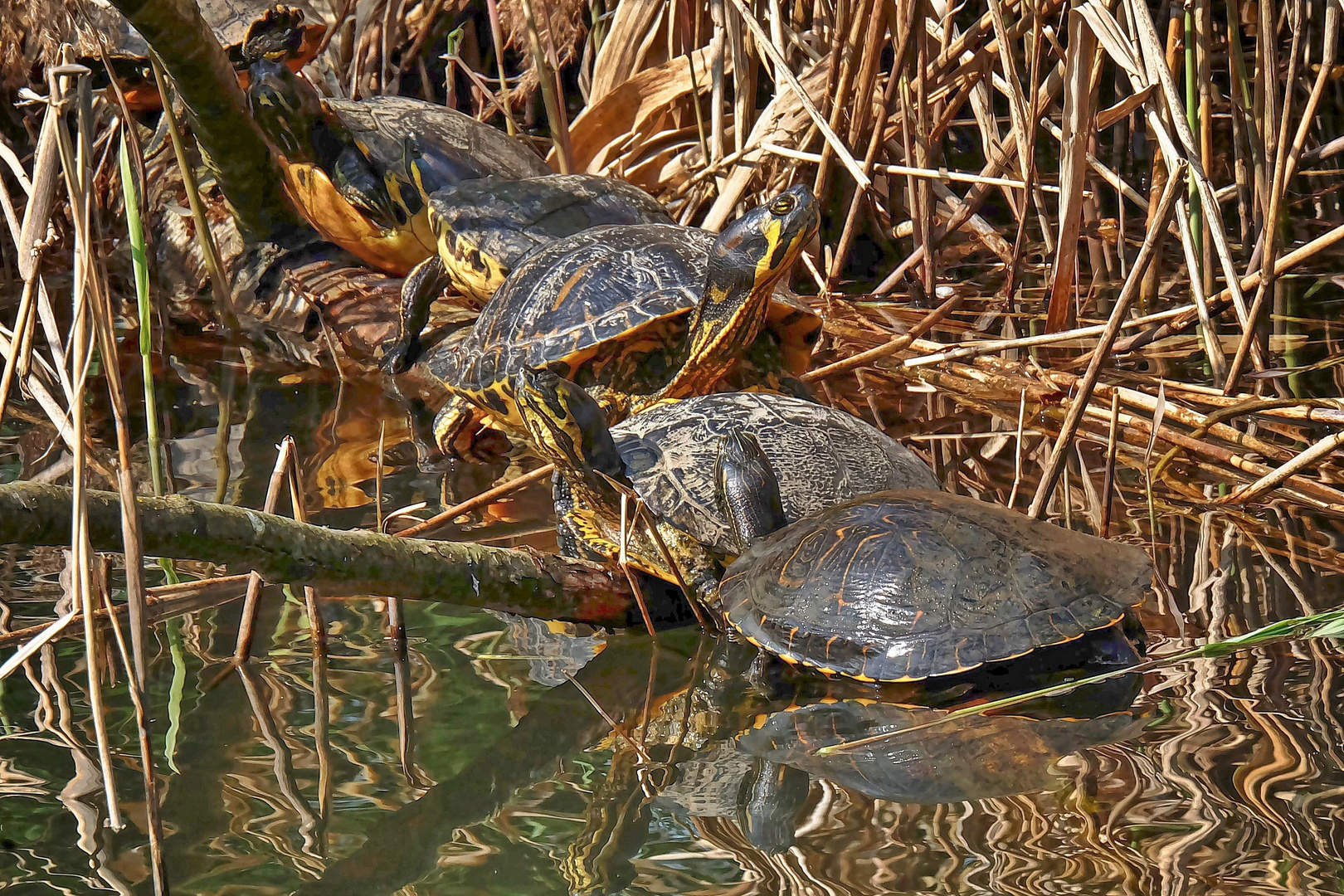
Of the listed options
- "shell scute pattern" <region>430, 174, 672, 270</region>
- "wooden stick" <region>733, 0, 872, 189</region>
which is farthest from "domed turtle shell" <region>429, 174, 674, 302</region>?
"wooden stick" <region>733, 0, 872, 189</region>

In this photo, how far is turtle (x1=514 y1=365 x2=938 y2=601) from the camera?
2420mm

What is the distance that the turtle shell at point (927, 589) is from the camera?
193 cm

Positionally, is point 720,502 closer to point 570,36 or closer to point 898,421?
point 898,421

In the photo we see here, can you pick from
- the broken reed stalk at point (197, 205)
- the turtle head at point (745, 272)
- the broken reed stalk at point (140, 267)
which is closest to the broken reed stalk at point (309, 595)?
the broken reed stalk at point (197, 205)

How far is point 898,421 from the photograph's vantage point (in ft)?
11.5

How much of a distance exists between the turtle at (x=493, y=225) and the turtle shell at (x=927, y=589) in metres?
2.12

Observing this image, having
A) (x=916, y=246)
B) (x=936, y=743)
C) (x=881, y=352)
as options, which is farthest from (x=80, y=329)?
(x=916, y=246)

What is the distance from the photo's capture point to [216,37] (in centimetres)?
406

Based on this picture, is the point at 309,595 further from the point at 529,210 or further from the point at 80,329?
the point at 529,210

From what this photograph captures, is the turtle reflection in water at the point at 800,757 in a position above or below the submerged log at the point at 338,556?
below

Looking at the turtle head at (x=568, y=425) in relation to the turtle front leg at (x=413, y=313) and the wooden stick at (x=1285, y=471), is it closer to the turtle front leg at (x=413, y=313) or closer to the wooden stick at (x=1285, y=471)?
the wooden stick at (x=1285, y=471)

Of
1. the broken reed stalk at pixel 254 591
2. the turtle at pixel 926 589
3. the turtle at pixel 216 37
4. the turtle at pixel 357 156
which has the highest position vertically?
the turtle at pixel 216 37

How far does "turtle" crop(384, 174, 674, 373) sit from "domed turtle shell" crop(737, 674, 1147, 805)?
239cm

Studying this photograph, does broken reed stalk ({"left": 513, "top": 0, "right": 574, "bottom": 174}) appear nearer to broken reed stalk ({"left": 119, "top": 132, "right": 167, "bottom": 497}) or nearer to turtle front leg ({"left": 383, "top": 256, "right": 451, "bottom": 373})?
turtle front leg ({"left": 383, "top": 256, "right": 451, "bottom": 373})
